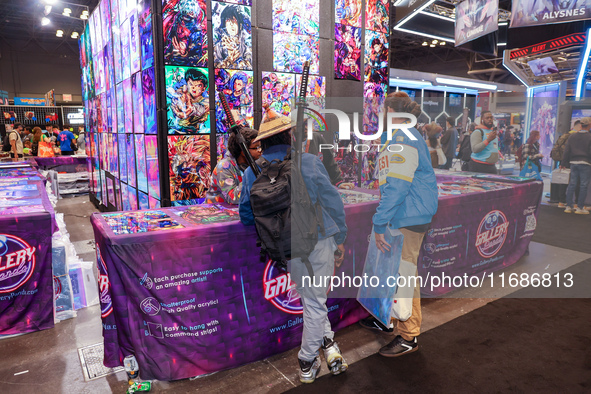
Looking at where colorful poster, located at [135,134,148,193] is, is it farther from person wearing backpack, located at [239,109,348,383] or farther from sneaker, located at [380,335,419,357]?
sneaker, located at [380,335,419,357]

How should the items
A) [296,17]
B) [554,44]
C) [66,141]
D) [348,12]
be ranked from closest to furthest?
[296,17] → [348,12] → [554,44] → [66,141]

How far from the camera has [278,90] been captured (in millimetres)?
4492

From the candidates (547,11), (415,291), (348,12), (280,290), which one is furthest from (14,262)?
(547,11)

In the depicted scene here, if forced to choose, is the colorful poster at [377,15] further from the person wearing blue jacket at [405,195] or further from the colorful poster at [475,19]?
the person wearing blue jacket at [405,195]

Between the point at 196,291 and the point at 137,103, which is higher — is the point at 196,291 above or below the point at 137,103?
below

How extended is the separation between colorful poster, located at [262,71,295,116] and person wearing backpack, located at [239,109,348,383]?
2.35 m

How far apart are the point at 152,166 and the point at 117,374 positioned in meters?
2.33

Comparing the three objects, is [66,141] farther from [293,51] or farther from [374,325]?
[374,325]

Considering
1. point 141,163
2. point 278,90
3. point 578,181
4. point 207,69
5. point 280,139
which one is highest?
point 207,69

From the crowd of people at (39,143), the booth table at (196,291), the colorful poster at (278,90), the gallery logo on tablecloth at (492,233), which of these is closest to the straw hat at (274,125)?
the booth table at (196,291)

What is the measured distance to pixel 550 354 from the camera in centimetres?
257

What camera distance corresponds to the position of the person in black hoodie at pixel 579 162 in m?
3.36

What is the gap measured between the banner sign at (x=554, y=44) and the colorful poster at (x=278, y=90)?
6.58 metres

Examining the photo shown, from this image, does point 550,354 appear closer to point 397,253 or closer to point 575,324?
point 575,324
